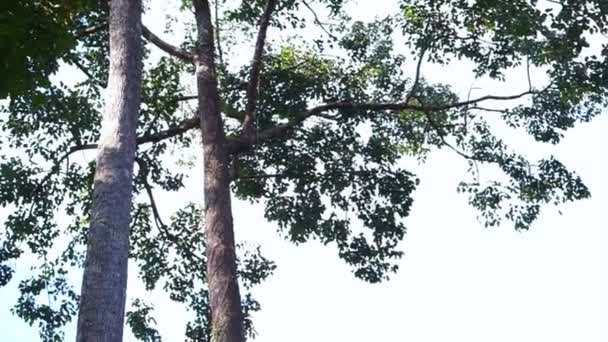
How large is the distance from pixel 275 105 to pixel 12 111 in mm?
4047

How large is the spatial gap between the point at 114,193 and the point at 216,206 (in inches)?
141

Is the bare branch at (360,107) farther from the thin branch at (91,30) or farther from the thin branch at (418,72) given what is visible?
the thin branch at (91,30)

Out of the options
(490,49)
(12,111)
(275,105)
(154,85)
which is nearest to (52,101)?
(12,111)

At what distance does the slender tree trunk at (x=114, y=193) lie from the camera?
4891 mm

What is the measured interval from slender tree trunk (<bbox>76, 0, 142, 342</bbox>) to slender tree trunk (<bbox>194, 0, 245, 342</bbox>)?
2895 millimetres

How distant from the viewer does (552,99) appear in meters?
12.0

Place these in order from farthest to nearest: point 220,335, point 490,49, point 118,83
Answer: point 490,49 → point 220,335 → point 118,83

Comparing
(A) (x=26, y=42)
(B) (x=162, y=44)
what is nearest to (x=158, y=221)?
(B) (x=162, y=44)

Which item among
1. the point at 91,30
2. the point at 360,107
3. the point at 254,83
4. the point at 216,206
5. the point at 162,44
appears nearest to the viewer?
the point at 216,206

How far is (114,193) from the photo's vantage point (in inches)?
213

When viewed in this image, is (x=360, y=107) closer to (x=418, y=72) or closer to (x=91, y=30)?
(x=418, y=72)

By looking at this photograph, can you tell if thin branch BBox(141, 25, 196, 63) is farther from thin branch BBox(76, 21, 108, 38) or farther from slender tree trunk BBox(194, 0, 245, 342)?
thin branch BBox(76, 21, 108, 38)

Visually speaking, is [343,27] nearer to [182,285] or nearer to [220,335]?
[182,285]

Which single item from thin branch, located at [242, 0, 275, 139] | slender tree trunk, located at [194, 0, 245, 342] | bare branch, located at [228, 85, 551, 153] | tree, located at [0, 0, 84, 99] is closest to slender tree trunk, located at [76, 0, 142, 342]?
tree, located at [0, 0, 84, 99]
